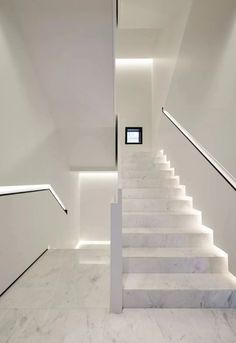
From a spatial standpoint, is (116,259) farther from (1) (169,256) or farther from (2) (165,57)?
(2) (165,57)

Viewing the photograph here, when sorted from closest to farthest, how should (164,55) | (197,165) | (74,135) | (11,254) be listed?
(11,254) < (197,165) < (74,135) < (164,55)

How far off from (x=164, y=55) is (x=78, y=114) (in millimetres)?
2624

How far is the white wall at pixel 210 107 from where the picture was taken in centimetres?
254

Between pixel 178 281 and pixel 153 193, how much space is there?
172 centimetres

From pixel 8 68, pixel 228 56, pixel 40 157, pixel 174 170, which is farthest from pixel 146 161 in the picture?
pixel 8 68

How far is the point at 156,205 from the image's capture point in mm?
3498

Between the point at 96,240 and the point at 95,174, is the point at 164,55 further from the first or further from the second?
the point at 96,240

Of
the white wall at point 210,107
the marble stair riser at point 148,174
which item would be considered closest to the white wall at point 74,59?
the marble stair riser at point 148,174

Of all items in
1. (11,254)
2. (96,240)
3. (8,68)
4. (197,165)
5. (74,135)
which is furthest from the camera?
(96,240)

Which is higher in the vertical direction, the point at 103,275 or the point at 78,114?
the point at 78,114

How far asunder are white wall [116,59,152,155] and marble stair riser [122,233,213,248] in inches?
169

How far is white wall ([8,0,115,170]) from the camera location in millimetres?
2740

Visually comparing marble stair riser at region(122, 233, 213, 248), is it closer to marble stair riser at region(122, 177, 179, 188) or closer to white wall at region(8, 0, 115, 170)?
marble stair riser at region(122, 177, 179, 188)

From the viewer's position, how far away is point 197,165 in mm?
3371
